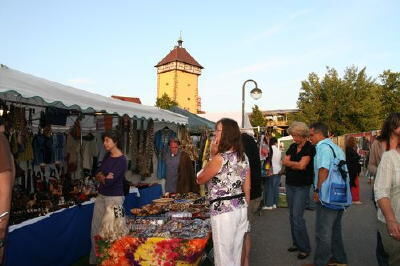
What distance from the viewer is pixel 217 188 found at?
10.2 ft

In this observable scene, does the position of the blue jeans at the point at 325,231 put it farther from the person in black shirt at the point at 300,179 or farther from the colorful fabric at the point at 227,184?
the colorful fabric at the point at 227,184

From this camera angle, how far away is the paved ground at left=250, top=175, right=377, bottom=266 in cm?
475

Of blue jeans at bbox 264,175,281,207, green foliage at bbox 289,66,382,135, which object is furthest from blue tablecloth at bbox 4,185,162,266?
green foliage at bbox 289,66,382,135

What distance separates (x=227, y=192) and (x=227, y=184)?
0.07 m

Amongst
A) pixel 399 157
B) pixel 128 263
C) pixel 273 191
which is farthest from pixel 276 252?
pixel 273 191

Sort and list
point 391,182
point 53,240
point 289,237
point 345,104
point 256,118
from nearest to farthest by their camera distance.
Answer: point 391,182
point 53,240
point 289,237
point 345,104
point 256,118

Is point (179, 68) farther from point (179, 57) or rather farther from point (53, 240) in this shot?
point (53, 240)

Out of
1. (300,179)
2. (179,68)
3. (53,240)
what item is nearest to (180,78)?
(179,68)

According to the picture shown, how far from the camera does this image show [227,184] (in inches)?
123

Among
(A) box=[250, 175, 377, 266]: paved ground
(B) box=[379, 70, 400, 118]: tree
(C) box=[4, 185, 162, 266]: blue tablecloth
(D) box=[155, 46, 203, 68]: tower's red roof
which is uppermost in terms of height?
(D) box=[155, 46, 203, 68]: tower's red roof

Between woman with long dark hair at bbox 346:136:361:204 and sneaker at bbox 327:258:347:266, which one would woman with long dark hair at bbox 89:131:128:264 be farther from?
woman with long dark hair at bbox 346:136:361:204

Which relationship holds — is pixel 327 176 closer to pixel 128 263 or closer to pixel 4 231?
pixel 128 263

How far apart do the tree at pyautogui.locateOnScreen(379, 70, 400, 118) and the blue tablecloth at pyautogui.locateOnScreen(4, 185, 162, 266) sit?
3998 cm

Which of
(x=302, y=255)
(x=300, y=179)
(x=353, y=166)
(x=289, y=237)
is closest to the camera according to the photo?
(x=300, y=179)
